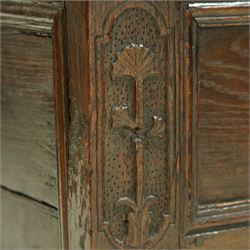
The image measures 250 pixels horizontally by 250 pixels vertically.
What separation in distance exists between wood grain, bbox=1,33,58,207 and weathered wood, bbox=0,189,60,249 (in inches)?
1.1

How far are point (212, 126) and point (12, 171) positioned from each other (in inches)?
18.2

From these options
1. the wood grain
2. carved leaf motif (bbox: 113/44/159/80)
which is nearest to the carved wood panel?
carved leaf motif (bbox: 113/44/159/80)

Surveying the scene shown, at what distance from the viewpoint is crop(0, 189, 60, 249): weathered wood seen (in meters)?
1.47

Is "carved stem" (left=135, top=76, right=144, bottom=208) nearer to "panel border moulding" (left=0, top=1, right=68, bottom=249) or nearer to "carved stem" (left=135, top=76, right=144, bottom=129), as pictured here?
"carved stem" (left=135, top=76, right=144, bottom=129)

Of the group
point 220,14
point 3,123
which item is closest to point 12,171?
point 3,123

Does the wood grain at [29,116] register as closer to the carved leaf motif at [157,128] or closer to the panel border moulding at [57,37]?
the panel border moulding at [57,37]

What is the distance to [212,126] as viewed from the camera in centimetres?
144

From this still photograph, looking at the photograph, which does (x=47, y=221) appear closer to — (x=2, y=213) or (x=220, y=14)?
(x=2, y=213)

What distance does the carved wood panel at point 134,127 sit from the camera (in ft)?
4.23

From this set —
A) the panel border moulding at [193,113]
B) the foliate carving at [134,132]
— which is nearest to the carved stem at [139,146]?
the foliate carving at [134,132]

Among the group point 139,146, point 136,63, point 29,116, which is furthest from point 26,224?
point 136,63

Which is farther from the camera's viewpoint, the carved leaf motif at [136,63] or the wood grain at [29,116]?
the wood grain at [29,116]

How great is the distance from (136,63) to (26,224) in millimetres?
484

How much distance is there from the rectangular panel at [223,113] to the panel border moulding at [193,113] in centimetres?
2
